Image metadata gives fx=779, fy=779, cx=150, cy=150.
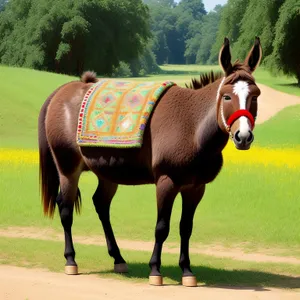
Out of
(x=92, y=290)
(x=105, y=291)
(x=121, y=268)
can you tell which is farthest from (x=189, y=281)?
(x=121, y=268)

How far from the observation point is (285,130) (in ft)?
108

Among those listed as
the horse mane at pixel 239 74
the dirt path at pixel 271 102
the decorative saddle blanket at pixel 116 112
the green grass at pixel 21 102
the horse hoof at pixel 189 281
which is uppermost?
the horse mane at pixel 239 74

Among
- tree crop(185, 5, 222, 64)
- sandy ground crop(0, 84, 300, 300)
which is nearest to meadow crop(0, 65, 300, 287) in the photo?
sandy ground crop(0, 84, 300, 300)

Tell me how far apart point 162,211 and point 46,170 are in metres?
2.39

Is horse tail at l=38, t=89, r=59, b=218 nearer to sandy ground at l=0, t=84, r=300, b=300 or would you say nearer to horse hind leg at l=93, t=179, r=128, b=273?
horse hind leg at l=93, t=179, r=128, b=273

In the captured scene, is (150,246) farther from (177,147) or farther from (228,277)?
(177,147)

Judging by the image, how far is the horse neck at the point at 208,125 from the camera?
900 cm

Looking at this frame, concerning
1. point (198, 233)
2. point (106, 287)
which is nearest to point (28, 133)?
point (198, 233)

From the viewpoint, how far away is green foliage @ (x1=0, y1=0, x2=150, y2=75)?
66.8 meters

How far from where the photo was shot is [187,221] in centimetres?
955

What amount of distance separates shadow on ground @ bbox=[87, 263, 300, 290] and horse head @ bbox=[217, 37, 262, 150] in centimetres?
207

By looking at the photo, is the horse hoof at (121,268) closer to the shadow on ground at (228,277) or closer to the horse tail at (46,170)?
the shadow on ground at (228,277)

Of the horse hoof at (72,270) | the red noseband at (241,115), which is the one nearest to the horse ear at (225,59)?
the red noseband at (241,115)

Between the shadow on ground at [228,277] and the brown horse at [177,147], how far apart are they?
0.33 m
